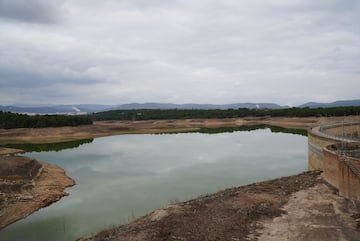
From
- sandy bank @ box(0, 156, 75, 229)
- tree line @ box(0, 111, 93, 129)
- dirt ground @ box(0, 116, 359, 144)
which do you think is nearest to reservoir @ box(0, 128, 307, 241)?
sandy bank @ box(0, 156, 75, 229)

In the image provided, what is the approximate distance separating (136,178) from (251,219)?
13.1 m

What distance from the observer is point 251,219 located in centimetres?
1409

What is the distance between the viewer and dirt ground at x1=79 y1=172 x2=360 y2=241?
12.6m

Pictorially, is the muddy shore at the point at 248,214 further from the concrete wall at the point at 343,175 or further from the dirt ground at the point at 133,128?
the dirt ground at the point at 133,128

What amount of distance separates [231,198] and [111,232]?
5.78m

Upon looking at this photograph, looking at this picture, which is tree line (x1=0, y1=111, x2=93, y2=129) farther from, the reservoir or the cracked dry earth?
the cracked dry earth

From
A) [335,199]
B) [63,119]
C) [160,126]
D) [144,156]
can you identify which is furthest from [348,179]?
[160,126]

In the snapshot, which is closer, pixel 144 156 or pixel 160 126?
pixel 144 156

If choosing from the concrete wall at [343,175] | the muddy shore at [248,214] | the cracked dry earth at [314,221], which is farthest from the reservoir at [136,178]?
the cracked dry earth at [314,221]

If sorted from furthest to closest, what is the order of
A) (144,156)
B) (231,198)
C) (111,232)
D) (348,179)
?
(144,156)
(231,198)
(348,179)
(111,232)

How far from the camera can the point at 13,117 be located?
203 feet

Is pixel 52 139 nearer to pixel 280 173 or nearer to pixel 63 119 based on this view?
pixel 63 119

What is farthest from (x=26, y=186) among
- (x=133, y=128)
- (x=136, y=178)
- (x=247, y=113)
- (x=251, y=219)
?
(x=247, y=113)

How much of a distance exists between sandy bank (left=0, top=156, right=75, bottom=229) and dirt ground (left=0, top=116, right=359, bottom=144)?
88.9ft
